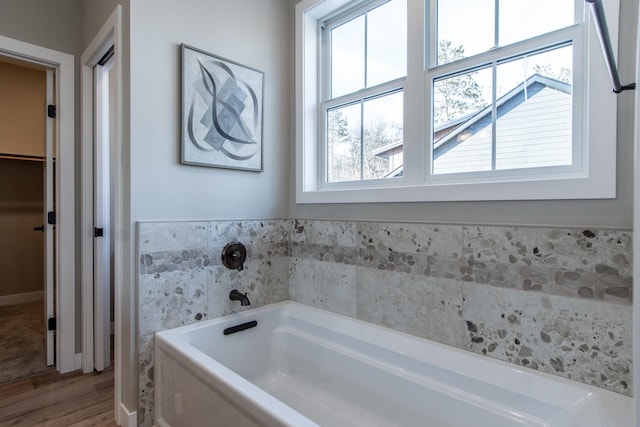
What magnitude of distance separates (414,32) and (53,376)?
10.2ft

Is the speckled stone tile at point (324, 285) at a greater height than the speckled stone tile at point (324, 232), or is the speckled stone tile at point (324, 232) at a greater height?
the speckled stone tile at point (324, 232)

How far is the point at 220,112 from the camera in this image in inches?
74.7

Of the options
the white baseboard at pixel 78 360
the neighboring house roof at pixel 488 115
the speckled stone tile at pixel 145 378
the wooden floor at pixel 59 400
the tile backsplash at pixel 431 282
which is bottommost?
the wooden floor at pixel 59 400

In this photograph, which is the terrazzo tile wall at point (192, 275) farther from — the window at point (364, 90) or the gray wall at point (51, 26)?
the gray wall at point (51, 26)

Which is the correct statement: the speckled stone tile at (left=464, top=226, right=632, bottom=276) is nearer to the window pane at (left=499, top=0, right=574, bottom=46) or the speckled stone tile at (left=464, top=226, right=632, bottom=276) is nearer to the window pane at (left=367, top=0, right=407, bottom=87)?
the window pane at (left=499, top=0, right=574, bottom=46)

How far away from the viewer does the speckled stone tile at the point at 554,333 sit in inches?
42.8

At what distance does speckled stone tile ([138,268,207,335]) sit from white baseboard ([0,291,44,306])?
3.56 metres

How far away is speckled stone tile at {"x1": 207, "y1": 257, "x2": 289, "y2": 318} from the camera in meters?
1.89

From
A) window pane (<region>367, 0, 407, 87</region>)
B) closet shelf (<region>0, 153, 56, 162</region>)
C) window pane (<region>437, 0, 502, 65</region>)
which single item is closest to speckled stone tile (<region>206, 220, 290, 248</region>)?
window pane (<region>367, 0, 407, 87</region>)

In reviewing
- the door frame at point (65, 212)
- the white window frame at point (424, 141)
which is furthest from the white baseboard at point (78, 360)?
the white window frame at point (424, 141)

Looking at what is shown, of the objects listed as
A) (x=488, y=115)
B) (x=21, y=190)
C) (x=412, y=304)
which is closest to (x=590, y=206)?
(x=488, y=115)

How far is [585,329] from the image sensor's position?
3.74ft

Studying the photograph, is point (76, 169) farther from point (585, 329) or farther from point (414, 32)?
point (585, 329)

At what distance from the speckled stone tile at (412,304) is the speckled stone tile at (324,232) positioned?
201 mm
